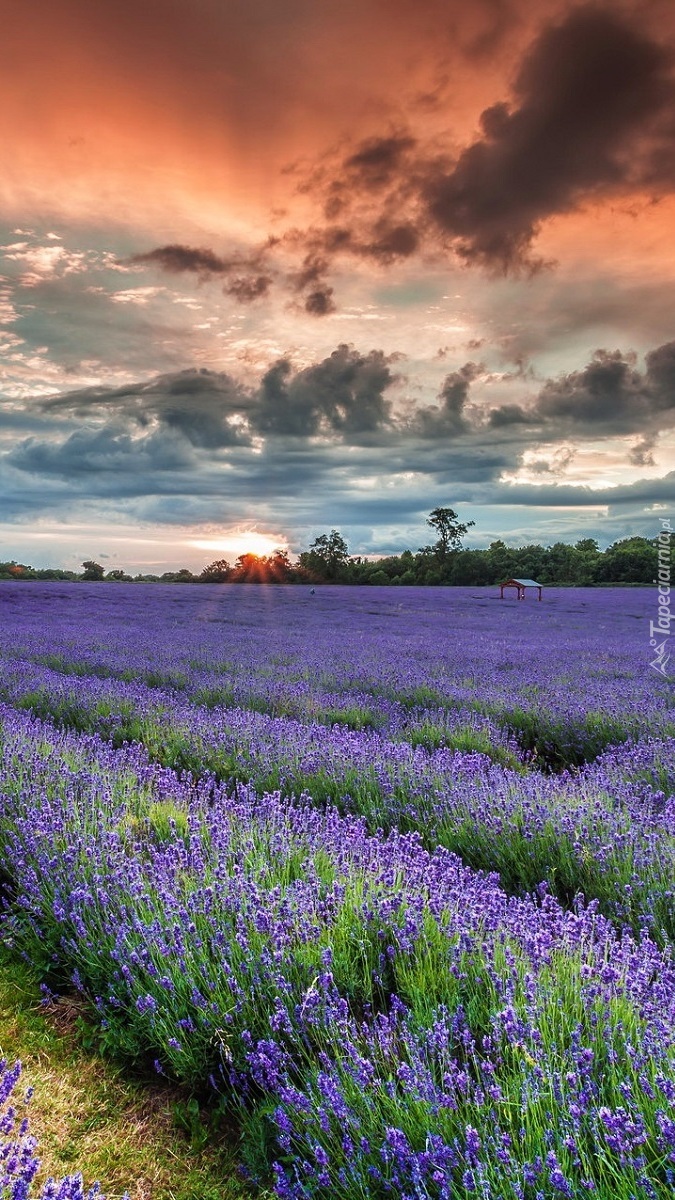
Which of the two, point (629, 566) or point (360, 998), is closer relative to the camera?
point (360, 998)

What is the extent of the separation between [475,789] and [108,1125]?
239 cm

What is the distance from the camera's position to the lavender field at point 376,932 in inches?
62.2

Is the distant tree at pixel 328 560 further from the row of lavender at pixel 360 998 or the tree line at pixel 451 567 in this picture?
the row of lavender at pixel 360 998

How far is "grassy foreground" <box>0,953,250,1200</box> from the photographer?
6.24 ft

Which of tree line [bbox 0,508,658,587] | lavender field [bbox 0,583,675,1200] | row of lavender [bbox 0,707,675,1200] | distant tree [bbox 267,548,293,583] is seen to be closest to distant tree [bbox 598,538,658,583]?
tree line [bbox 0,508,658,587]

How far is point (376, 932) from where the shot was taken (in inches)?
91.8

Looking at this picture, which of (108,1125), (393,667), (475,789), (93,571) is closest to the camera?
(108,1125)

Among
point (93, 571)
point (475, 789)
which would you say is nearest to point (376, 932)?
Result: point (475, 789)

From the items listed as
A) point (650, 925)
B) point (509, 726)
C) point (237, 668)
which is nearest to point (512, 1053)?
point (650, 925)

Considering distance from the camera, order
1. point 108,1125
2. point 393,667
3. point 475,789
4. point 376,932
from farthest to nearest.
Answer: point 393,667
point 475,789
point 376,932
point 108,1125

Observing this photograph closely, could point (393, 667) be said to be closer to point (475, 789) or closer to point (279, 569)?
point (475, 789)

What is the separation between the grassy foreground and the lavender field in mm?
104

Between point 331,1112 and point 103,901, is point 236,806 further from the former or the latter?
point 331,1112

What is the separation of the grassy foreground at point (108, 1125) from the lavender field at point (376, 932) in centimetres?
10
